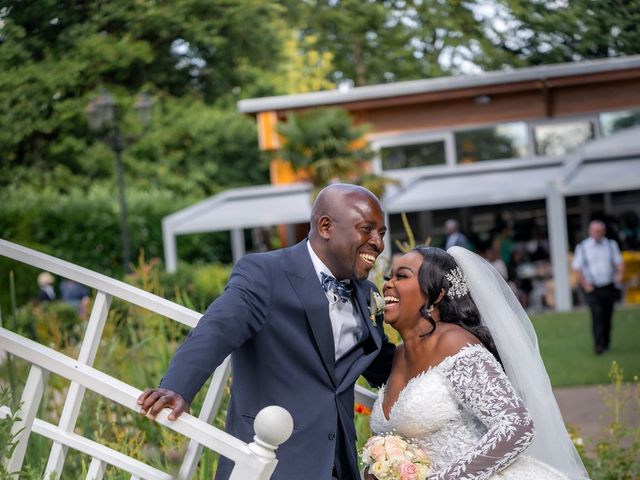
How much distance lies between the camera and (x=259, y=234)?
23.9 m

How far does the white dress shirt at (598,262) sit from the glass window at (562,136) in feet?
26.4

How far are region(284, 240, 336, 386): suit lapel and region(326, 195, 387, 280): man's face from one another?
106 millimetres

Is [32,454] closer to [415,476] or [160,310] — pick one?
[160,310]

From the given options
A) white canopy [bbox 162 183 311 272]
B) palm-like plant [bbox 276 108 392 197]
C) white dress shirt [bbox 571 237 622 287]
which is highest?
white dress shirt [bbox 571 237 622 287]

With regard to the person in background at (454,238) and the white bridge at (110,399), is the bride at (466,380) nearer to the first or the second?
the white bridge at (110,399)

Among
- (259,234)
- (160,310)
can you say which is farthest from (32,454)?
(259,234)

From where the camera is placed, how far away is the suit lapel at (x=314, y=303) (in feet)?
10.4

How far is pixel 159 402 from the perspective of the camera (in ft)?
9.03

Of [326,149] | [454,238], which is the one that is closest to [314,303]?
[454,238]

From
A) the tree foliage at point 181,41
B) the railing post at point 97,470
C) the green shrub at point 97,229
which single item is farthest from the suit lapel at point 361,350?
the green shrub at point 97,229

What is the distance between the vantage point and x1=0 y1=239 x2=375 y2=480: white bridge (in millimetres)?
2611

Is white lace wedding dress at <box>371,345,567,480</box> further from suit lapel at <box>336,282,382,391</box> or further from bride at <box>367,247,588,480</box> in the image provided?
suit lapel at <box>336,282,382,391</box>

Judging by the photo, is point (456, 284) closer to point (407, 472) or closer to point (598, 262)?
point (407, 472)

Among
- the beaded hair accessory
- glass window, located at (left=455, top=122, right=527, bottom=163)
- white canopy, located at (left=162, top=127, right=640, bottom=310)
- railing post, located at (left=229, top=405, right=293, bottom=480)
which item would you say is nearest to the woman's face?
the beaded hair accessory
